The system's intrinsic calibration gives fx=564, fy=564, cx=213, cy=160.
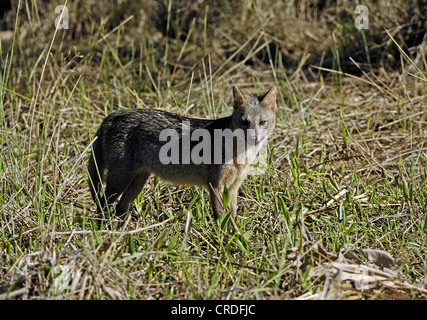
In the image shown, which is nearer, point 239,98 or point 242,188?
point 239,98

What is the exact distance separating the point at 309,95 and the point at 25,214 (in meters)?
3.94

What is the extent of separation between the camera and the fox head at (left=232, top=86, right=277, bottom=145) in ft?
14.4

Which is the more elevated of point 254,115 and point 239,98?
point 239,98

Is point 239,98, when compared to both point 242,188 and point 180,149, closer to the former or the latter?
point 180,149

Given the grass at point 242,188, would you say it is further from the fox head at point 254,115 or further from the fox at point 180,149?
the fox head at point 254,115

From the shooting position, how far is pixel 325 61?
298 inches

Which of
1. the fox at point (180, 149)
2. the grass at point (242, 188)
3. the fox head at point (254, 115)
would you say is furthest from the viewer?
the fox at point (180, 149)

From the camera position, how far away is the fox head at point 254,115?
14.4ft

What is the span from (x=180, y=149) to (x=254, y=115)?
69 centimetres

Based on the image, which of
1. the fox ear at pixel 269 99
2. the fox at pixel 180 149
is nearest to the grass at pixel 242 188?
the fox at pixel 180 149

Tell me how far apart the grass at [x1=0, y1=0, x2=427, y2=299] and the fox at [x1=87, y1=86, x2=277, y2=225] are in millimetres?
244

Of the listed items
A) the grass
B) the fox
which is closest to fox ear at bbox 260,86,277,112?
the fox

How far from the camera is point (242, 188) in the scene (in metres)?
4.97

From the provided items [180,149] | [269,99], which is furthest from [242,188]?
[269,99]
